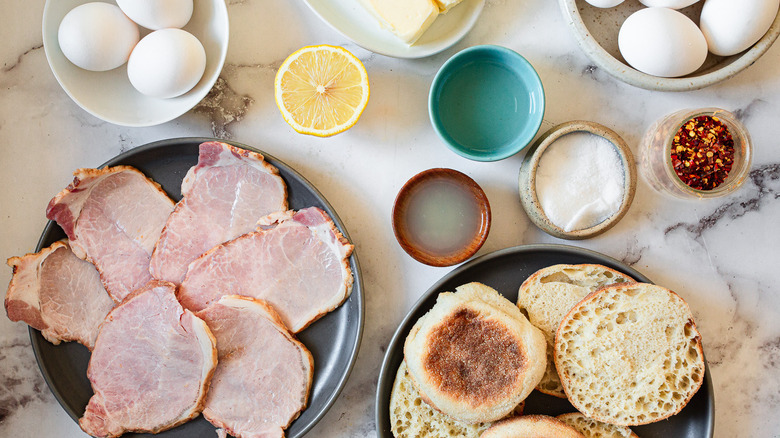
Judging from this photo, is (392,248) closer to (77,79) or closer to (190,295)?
(190,295)

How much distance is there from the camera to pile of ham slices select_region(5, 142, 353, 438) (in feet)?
6.19

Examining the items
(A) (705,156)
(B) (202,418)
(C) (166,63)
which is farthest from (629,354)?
(C) (166,63)

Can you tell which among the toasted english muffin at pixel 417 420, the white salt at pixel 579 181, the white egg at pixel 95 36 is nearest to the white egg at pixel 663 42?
the white salt at pixel 579 181

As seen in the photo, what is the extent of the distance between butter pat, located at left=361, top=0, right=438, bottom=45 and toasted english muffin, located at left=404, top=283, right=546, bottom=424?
0.89m

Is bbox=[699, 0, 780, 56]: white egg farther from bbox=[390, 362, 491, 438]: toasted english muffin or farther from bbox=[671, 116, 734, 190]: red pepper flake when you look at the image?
bbox=[390, 362, 491, 438]: toasted english muffin

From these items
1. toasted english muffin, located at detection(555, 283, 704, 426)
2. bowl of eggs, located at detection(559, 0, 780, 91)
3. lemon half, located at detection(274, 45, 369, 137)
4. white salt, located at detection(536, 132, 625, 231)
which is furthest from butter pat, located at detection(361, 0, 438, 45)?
toasted english muffin, located at detection(555, 283, 704, 426)

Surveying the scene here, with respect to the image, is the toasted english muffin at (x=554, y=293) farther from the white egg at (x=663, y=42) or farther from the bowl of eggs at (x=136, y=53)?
the bowl of eggs at (x=136, y=53)

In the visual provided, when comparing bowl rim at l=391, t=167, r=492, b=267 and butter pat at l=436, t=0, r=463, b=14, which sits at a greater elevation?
butter pat at l=436, t=0, r=463, b=14

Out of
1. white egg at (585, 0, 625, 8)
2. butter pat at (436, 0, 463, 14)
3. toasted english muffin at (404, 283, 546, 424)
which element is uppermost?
white egg at (585, 0, 625, 8)

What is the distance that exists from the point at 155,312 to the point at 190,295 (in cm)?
12

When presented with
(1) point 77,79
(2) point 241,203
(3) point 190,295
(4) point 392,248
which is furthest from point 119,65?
(4) point 392,248

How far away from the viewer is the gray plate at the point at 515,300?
1856mm

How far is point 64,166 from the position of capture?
206 cm

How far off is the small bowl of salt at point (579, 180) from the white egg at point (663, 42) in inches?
9.6
